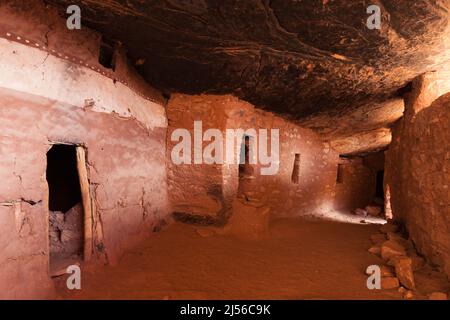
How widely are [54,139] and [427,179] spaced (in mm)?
4622

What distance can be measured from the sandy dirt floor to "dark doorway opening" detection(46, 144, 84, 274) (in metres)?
0.46

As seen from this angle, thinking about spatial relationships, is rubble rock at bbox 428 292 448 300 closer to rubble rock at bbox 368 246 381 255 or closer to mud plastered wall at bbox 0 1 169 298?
rubble rock at bbox 368 246 381 255

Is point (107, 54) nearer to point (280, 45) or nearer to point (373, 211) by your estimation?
point (280, 45)

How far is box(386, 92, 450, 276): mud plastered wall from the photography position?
3.22 metres

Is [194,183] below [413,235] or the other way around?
the other way around

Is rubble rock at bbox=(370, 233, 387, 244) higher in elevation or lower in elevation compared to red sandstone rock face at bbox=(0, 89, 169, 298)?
lower

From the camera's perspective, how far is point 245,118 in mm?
5324

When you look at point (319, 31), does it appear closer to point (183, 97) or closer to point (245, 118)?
point (245, 118)

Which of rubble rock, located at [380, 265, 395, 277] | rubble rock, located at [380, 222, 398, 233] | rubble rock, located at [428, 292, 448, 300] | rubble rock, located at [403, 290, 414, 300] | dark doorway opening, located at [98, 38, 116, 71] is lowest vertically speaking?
rubble rock, located at [403, 290, 414, 300]

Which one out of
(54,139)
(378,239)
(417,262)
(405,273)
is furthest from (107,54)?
(378,239)

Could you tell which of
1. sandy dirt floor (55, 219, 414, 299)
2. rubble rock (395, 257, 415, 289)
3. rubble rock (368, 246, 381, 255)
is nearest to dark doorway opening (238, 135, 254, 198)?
sandy dirt floor (55, 219, 414, 299)

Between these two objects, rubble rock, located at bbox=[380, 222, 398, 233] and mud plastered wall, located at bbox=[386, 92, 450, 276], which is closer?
mud plastered wall, located at bbox=[386, 92, 450, 276]
